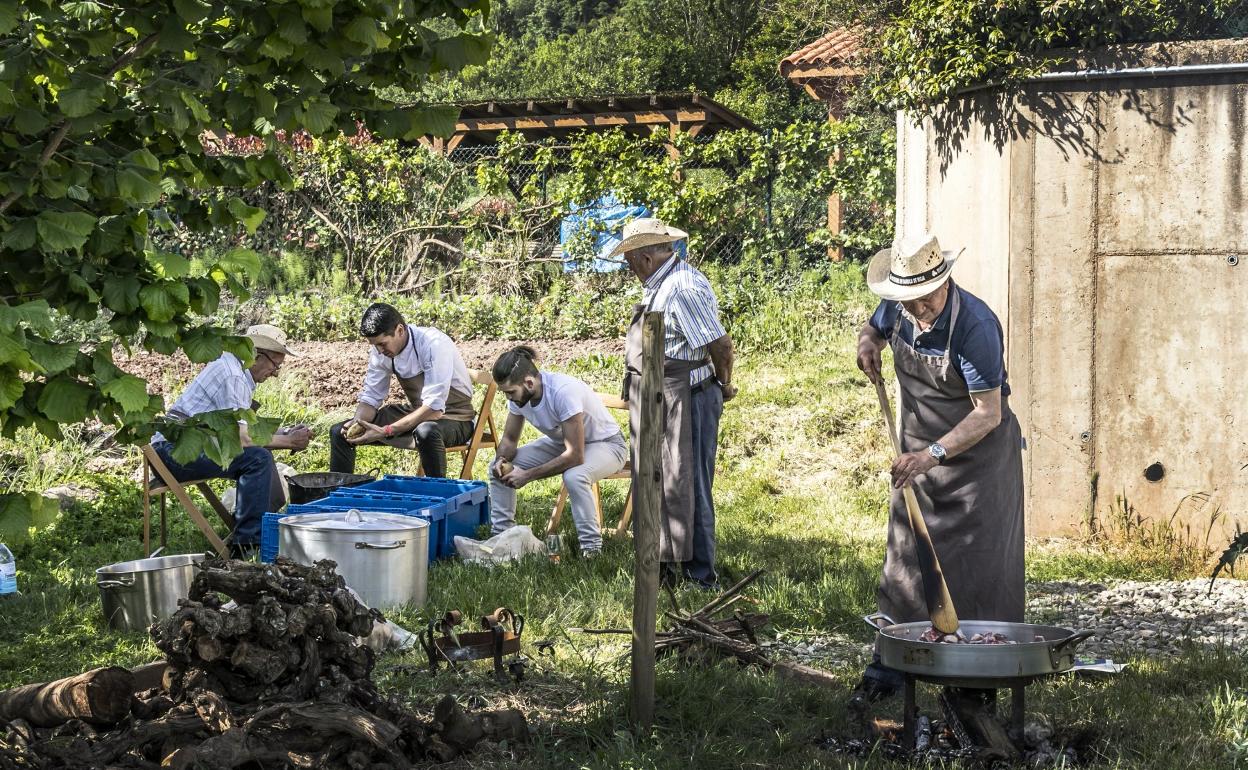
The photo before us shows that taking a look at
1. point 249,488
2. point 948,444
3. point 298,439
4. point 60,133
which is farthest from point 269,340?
point 60,133

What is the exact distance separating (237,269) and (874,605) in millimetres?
4057

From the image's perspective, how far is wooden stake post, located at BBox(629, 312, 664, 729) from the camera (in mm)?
4523

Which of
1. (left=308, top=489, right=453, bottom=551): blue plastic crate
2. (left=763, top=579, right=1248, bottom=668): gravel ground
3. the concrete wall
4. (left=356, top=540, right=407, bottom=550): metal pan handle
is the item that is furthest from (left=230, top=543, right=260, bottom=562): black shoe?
the concrete wall

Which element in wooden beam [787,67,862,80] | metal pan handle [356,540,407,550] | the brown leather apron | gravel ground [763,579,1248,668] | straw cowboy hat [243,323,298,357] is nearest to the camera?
gravel ground [763,579,1248,668]

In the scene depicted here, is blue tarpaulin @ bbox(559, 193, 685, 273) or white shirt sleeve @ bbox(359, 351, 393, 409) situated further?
blue tarpaulin @ bbox(559, 193, 685, 273)

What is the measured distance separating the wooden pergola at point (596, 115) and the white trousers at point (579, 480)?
481 inches

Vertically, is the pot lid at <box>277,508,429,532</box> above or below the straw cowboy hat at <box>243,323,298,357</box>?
below

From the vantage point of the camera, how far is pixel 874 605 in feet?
20.7

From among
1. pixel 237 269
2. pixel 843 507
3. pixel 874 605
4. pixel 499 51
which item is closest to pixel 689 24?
pixel 499 51

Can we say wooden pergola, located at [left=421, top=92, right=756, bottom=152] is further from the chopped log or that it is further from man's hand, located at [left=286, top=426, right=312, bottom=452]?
the chopped log

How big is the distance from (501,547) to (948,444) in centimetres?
320

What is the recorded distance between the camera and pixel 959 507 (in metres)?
5.00

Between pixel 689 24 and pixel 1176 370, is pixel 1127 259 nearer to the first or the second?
pixel 1176 370

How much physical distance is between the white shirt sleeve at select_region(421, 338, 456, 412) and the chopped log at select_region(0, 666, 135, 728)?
428 cm
